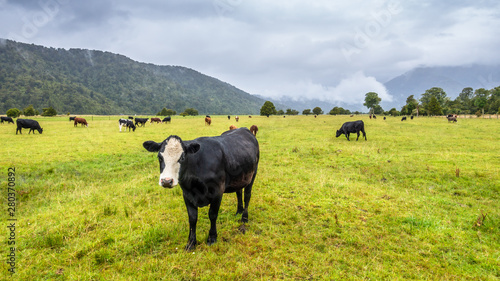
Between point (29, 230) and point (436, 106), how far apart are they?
332 feet

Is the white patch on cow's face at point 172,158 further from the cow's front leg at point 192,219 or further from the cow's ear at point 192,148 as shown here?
the cow's front leg at point 192,219

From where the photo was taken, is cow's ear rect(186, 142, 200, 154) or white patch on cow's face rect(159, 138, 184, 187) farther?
cow's ear rect(186, 142, 200, 154)

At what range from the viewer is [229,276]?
3867mm

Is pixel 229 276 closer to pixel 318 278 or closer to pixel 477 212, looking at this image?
pixel 318 278

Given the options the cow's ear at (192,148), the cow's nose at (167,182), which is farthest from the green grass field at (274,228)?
the cow's ear at (192,148)

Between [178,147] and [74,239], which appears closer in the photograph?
[178,147]

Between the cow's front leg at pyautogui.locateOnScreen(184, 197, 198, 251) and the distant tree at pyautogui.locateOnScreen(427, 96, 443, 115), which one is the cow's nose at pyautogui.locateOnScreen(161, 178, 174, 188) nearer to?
the cow's front leg at pyautogui.locateOnScreen(184, 197, 198, 251)

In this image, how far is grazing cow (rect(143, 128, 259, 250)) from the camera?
13.0ft

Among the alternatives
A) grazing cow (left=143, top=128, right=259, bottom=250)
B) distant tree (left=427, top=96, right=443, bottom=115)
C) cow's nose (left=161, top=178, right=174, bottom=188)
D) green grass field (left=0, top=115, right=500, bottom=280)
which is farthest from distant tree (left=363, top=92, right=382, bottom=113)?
cow's nose (left=161, top=178, right=174, bottom=188)

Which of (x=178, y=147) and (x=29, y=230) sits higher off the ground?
(x=178, y=147)

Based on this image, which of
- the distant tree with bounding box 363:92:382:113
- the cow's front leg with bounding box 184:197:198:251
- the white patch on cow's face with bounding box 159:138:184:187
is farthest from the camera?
the distant tree with bounding box 363:92:382:113

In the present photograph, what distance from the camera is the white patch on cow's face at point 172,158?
3879 mm

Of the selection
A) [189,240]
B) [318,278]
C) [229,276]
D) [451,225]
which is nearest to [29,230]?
[189,240]

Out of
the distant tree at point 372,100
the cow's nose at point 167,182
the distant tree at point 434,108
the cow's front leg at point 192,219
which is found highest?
the distant tree at point 372,100
